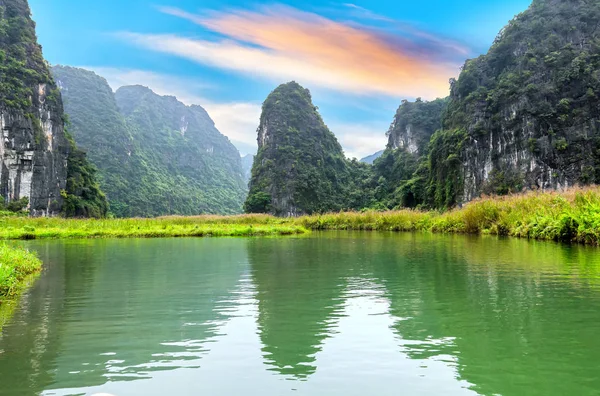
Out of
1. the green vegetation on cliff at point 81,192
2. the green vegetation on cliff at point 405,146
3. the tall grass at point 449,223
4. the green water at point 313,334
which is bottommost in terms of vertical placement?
the green water at point 313,334

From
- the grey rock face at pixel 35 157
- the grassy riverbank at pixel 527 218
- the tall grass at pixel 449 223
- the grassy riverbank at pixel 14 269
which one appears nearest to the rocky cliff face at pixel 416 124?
the tall grass at pixel 449 223

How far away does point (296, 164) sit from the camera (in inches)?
3206

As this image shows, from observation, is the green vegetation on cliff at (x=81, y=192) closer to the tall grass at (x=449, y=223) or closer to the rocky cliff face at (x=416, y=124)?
the tall grass at (x=449, y=223)

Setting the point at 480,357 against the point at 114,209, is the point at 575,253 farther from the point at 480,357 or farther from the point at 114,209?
the point at 114,209

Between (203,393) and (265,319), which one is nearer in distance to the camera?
(203,393)

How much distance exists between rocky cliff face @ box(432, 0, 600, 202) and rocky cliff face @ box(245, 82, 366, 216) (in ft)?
88.5

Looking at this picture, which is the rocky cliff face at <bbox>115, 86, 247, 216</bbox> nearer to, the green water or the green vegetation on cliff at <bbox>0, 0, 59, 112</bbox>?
the green vegetation on cliff at <bbox>0, 0, 59, 112</bbox>

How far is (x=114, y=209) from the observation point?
9012 centimetres

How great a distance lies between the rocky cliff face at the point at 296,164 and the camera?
79.4m

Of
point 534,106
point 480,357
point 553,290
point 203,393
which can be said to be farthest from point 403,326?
point 534,106

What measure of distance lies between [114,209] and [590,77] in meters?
81.0

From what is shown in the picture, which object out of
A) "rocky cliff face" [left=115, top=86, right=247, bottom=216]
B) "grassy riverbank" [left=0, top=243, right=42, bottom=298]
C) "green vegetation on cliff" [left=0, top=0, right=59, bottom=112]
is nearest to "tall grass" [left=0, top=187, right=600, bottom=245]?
"grassy riverbank" [left=0, top=243, right=42, bottom=298]

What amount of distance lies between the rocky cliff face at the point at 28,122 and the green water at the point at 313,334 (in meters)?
51.2

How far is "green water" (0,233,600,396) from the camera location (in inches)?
115
